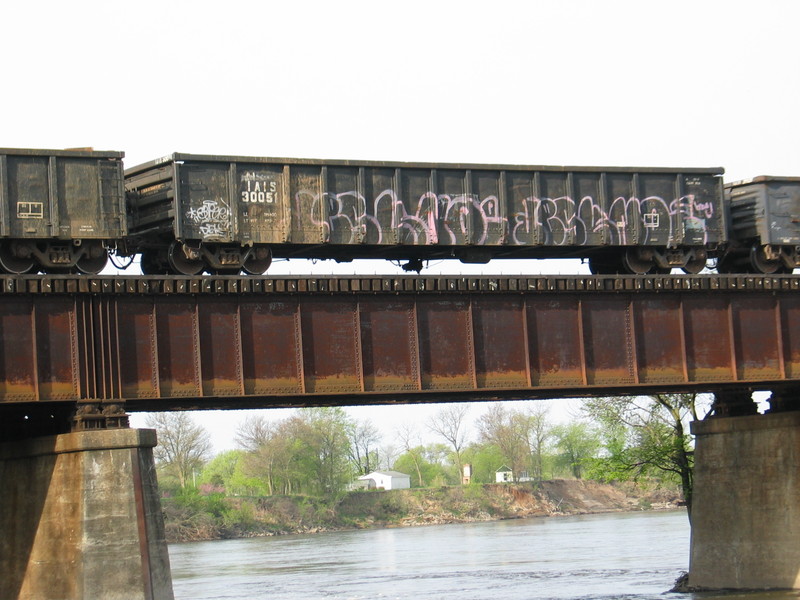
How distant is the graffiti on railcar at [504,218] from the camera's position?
2517cm

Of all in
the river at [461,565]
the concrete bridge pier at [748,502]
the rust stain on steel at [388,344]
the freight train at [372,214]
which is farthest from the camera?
the river at [461,565]

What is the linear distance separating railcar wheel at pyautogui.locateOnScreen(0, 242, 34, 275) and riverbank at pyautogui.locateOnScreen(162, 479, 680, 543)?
65.5 m

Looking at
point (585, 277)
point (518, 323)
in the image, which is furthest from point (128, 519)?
point (585, 277)

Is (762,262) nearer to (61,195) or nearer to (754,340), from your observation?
(754,340)

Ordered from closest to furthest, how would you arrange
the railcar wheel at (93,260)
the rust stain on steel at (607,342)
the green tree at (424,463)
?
the railcar wheel at (93,260) < the rust stain on steel at (607,342) < the green tree at (424,463)

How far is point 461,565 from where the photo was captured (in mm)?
46875

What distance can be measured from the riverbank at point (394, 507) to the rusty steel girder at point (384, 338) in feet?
215

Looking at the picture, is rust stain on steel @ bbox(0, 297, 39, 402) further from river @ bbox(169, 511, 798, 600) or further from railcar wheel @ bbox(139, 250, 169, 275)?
river @ bbox(169, 511, 798, 600)

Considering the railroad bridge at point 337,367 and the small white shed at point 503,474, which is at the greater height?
the railroad bridge at point 337,367

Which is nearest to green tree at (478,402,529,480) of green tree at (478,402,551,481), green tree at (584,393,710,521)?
green tree at (478,402,551,481)

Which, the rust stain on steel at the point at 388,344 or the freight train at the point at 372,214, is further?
the rust stain on steel at the point at 388,344

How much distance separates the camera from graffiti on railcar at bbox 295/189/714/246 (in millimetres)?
25172

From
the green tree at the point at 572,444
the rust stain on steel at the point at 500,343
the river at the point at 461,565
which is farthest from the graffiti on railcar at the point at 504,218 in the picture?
the green tree at the point at 572,444

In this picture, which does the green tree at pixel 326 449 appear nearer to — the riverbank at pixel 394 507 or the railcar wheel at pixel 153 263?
the riverbank at pixel 394 507
